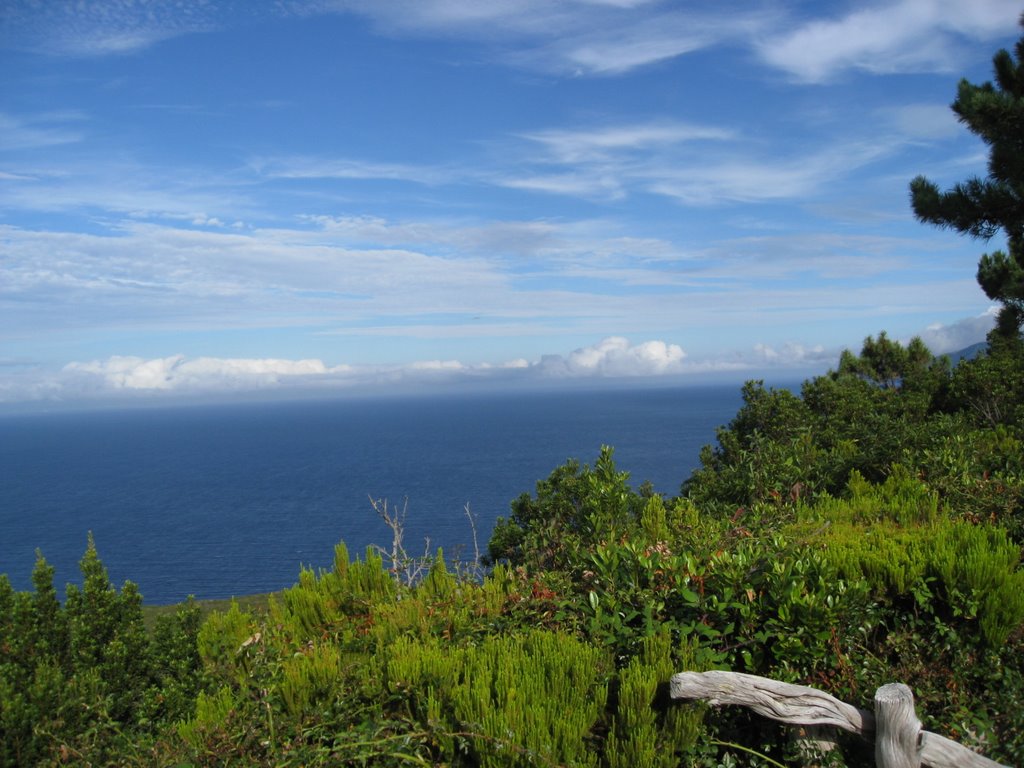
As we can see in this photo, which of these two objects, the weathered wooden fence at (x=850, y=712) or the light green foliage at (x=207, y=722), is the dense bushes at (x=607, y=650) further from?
the weathered wooden fence at (x=850, y=712)

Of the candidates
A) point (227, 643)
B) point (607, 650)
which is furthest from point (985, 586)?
point (227, 643)

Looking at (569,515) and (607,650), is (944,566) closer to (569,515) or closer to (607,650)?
(607,650)

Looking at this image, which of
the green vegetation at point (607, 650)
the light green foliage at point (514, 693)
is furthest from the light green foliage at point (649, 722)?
the light green foliage at point (514, 693)

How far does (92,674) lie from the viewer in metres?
6.70

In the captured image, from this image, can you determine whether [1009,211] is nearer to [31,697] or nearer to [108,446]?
[31,697]

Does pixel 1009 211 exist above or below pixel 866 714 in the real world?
above

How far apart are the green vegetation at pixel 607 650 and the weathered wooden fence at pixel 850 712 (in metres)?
0.15

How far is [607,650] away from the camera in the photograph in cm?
408

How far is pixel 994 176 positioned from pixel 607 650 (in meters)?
14.0

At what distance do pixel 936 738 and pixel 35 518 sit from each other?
10721cm

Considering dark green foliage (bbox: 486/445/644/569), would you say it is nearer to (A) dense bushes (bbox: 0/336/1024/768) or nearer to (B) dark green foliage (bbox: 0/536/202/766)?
(A) dense bushes (bbox: 0/336/1024/768)

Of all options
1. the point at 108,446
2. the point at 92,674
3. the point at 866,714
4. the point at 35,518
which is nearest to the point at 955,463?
the point at 866,714

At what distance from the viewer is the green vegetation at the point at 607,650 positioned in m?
3.42

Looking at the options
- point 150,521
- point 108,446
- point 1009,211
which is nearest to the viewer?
point 1009,211
